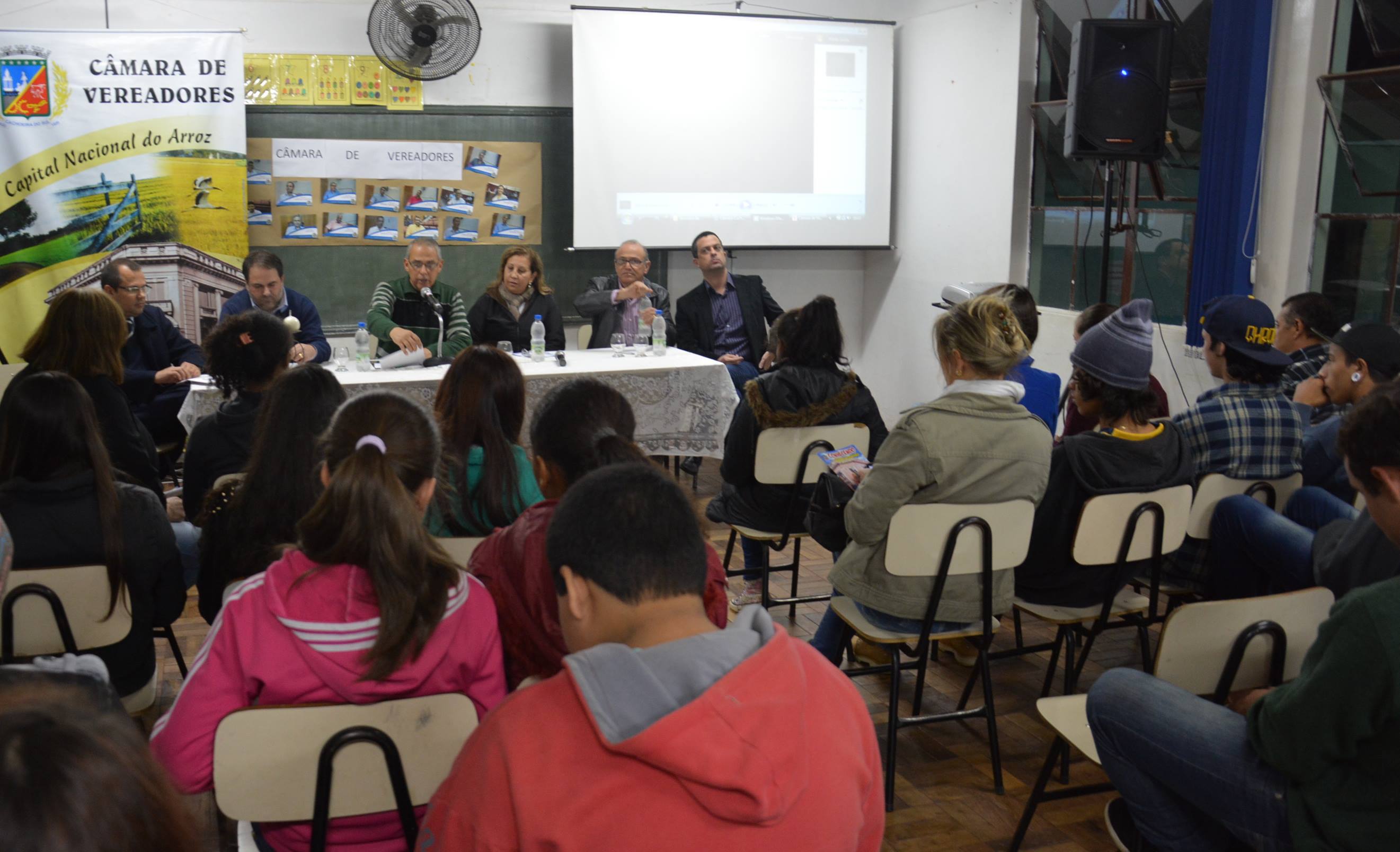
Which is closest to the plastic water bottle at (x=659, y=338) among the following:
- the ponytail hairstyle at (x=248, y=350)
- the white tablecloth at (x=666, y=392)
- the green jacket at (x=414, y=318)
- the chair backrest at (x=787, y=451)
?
the white tablecloth at (x=666, y=392)

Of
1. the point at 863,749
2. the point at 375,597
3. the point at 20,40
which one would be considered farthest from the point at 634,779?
the point at 20,40

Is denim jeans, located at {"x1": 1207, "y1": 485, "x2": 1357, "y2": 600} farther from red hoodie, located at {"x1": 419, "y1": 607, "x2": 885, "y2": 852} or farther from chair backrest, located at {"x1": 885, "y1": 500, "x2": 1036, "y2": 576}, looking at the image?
red hoodie, located at {"x1": 419, "y1": 607, "x2": 885, "y2": 852}

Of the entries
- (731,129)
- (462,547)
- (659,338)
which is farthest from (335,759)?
(731,129)

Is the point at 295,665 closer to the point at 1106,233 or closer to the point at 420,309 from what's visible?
the point at 420,309

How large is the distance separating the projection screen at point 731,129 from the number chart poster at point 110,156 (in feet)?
6.33

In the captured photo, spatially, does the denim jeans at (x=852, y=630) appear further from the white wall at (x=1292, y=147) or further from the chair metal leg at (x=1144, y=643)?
the white wall at (x=1292, y=147)

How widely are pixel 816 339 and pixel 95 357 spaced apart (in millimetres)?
2285

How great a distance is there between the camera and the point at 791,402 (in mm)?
3318

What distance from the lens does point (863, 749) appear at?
1087mm

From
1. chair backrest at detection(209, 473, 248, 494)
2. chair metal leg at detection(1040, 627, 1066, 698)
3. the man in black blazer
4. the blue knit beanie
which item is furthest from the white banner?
chair metal leg at detection(1040, 627, 1066, 698)

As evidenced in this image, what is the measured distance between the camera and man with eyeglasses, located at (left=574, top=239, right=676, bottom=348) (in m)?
5.46

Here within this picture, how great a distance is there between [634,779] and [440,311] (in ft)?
14.2

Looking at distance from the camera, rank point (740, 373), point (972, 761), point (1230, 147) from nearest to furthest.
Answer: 1. point (972, 761)
2. point (1230, 147)
3. point (740, 373)

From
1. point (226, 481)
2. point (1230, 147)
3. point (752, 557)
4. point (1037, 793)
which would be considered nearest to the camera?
point (1037, 793)
